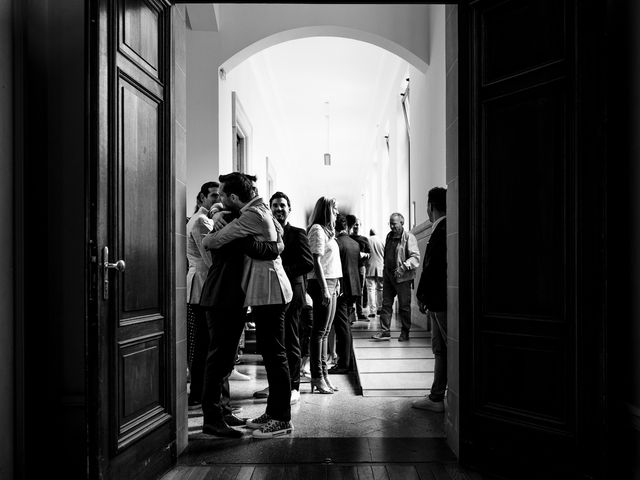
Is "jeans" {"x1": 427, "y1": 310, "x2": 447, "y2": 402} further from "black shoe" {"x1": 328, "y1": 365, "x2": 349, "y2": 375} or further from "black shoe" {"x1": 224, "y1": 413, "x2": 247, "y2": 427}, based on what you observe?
"black shoe" {"x1": 328, "y1": 365, "x2": 349, "y2": 375}

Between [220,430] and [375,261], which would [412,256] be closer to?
[375,261]

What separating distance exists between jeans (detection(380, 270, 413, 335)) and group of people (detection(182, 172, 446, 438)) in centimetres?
119

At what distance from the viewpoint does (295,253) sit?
4262mm

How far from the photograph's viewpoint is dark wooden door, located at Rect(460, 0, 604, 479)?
8.77 ft

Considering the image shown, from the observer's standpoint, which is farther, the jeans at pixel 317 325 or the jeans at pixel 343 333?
the jeans at pixel 343 333

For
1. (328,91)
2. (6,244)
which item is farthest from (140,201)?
(328,91)

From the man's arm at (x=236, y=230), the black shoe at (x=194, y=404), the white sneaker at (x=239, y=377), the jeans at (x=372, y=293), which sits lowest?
the white sneaker at (x=239, y=377)

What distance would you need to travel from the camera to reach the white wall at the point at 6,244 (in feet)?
8.70

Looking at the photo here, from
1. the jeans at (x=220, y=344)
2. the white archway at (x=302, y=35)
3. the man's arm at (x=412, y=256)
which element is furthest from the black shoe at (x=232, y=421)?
the white archway at (x=302, y=35)

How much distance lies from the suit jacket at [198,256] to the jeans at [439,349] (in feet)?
5.00

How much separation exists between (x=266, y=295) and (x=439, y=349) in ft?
4.25

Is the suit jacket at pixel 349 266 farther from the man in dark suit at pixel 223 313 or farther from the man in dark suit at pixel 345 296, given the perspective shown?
the man in dark suit at pixel 223 313

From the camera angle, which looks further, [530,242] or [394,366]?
[394,366]

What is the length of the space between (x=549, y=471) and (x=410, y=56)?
17.8 feet
